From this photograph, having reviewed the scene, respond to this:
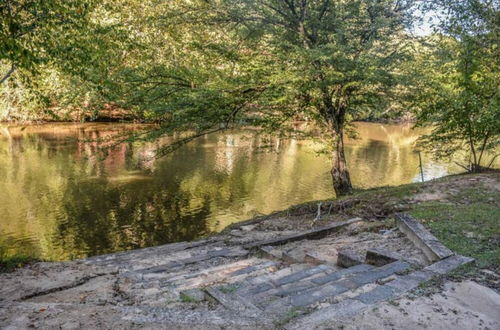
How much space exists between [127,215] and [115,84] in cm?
693

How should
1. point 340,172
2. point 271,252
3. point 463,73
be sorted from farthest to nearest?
1. point 340,172
2. point 463,73
3. point 271,252

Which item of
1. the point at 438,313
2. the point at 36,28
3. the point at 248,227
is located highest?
the point at 36,28

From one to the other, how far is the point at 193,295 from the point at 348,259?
7.44 ft

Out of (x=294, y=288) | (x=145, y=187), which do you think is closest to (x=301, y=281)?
(x=294, y=288)

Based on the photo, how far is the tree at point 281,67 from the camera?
29.5ft

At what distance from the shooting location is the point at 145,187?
18.0m

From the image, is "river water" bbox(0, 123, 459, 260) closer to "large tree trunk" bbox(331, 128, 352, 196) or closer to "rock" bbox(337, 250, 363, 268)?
"large tree trunk" bbox(331, 128, 352, 196)

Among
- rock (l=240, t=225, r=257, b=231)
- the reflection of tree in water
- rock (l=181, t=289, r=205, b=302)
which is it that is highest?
rock (l=181, t=289, r=205, b=302)

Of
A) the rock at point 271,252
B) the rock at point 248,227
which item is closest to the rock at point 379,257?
the rock at point 271,252

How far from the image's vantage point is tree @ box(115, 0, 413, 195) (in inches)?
354

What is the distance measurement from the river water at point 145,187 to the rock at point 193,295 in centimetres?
593

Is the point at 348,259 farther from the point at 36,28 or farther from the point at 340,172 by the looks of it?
the point at 340,172

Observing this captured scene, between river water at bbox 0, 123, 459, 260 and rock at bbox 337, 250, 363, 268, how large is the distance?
6.03 m

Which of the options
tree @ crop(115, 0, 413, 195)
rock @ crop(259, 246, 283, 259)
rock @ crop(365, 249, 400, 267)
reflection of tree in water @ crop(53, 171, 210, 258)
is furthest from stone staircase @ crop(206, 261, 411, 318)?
reflection of tree in water @ crop(53, 171, 210, 258)
